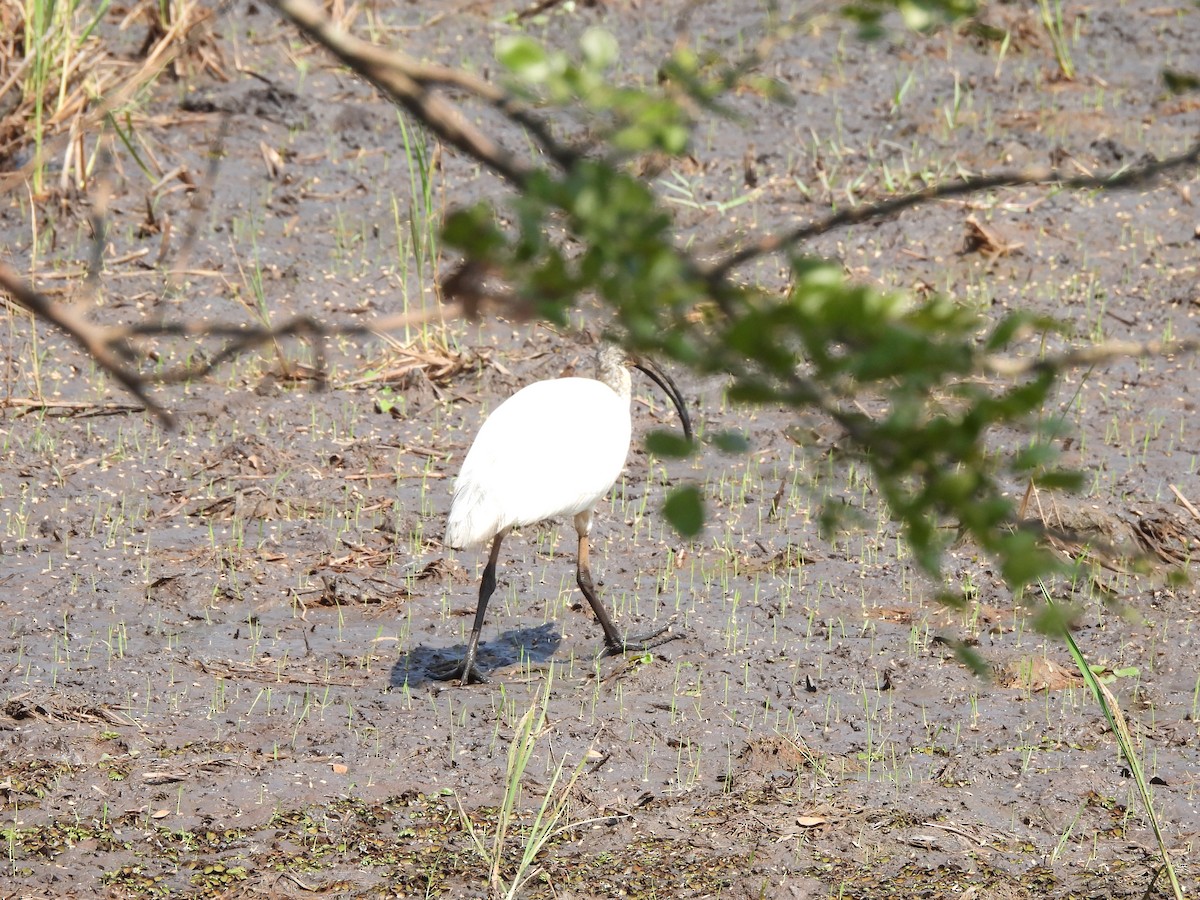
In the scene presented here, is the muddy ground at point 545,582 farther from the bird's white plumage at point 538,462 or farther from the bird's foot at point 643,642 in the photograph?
the bird's white plumage at point 538,462

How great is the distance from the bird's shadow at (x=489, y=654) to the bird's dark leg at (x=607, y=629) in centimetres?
23

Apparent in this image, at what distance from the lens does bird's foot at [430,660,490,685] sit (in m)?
5.49

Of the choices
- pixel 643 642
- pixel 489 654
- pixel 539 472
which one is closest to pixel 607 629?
pixel 643 642

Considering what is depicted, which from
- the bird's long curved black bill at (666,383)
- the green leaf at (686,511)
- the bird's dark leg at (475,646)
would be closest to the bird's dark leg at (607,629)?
the bird's dark leg at (475,646)

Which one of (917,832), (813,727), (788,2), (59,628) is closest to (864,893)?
(917,832)

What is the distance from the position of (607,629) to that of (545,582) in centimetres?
65

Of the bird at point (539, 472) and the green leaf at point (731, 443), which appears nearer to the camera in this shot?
the green leaf at point (731, 443)

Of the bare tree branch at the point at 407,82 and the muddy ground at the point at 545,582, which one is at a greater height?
the bare tree branch at the point at 407,82

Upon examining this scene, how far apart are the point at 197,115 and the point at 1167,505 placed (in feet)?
19.0

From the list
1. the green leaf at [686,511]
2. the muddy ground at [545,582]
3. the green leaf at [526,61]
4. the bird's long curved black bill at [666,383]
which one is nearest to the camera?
the green leaf at [526,61]

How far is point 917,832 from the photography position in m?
4.59

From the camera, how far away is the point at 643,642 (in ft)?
19.0

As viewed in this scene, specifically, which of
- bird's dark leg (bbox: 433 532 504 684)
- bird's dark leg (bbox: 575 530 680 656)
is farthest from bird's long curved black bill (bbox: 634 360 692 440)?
bird's dark leg (bbox: 433 532 504 684)

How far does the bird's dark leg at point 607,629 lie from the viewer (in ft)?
18.7
